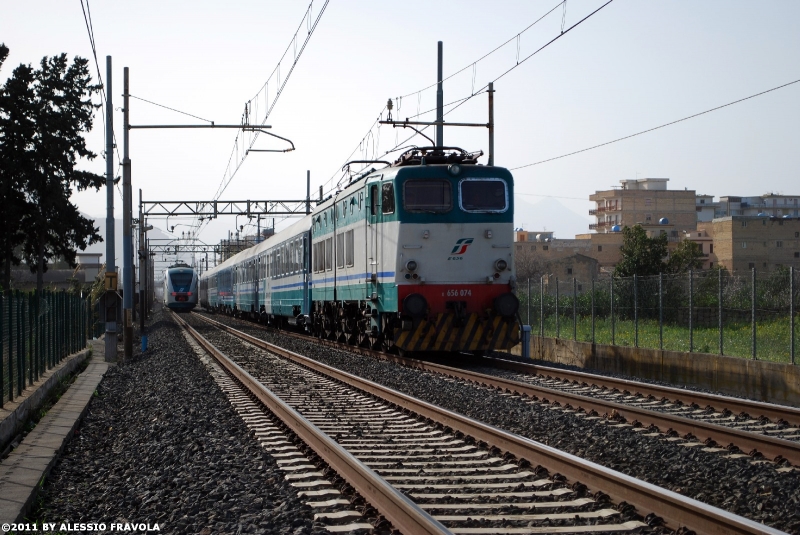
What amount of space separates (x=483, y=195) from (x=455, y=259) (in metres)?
1.34

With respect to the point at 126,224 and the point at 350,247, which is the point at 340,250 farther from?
the point at 126,224

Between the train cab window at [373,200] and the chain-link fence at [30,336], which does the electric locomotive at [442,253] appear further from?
the chain-link fence at [30,336]

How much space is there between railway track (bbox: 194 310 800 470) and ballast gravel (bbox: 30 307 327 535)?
13.2ft

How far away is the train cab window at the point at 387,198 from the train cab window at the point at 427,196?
0.29 metres

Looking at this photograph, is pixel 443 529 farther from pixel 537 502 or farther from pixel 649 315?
pixel 649 315

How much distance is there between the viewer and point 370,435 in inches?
376

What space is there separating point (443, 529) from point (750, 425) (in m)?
5.69

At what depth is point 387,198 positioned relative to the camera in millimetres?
17234

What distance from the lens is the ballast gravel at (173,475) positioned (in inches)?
248

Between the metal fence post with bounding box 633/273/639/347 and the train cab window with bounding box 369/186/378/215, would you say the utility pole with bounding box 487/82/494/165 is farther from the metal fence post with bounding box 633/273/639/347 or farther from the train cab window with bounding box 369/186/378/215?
the train cab window with bounding box 369/186/378/215

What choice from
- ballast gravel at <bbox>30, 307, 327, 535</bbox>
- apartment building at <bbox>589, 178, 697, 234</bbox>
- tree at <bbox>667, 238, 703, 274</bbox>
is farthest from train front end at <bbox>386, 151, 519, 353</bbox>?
apartment building at <bbox>589, 178, 697, 234</bbox>

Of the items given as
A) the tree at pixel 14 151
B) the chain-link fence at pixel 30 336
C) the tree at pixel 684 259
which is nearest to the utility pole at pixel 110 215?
the chain-link fence at pixel 30 336

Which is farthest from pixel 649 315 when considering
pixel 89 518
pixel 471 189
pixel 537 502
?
pixel 89 518

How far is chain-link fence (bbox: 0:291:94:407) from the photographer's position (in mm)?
11312
